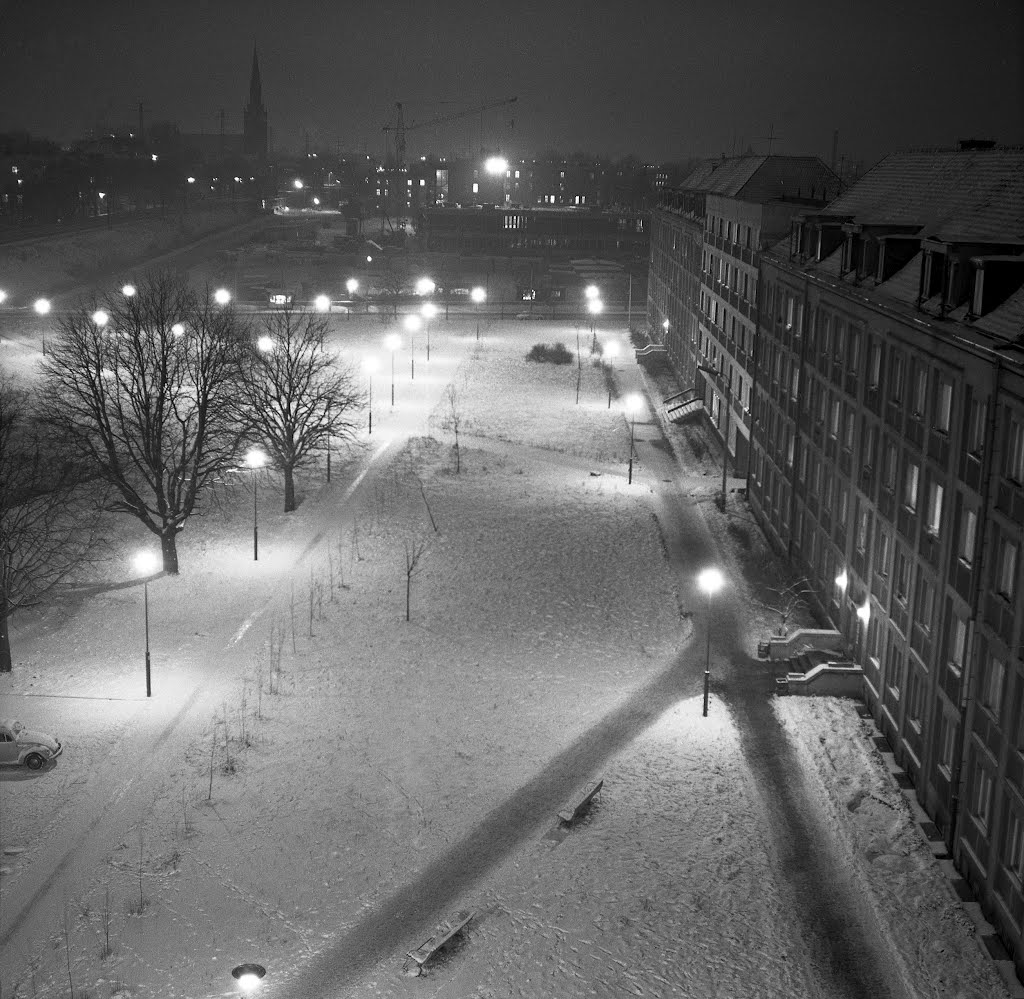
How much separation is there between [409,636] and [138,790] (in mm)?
9436

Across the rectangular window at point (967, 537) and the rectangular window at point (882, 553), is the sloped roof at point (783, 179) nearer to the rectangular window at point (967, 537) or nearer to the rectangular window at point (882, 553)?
the rectangular window at point (882, 553)

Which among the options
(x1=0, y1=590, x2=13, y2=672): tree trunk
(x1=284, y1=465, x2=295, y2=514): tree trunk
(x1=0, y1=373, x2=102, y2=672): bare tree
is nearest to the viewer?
(x1=0, y1=590, x2=13, y2=672): tree trunk

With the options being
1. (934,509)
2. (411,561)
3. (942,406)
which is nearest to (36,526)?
(411,561)

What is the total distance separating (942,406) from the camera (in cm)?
2378

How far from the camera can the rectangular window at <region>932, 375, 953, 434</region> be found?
925 inches

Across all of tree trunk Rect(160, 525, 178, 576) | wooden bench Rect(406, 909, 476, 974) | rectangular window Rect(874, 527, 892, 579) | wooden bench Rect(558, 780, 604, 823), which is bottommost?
wooden bench Rect(406, 909, 476, 974)

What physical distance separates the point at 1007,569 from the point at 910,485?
20.0 feet

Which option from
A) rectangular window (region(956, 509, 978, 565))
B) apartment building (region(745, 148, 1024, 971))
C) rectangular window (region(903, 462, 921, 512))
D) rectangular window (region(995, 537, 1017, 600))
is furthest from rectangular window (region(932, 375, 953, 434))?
rectangular window (region(995, 537, 1017, 600))

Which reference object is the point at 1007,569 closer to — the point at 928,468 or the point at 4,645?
the point at 928,468

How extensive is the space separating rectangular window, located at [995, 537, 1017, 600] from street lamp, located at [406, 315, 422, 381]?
1994 inches

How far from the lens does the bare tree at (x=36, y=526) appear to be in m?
29.3

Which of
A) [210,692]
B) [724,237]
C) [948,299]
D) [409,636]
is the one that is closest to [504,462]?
[724,237]

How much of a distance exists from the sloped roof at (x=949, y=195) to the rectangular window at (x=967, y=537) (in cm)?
583

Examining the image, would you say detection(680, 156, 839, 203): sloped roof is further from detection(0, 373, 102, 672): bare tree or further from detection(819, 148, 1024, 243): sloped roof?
detection(0, 373, 102, 672): bare tree
